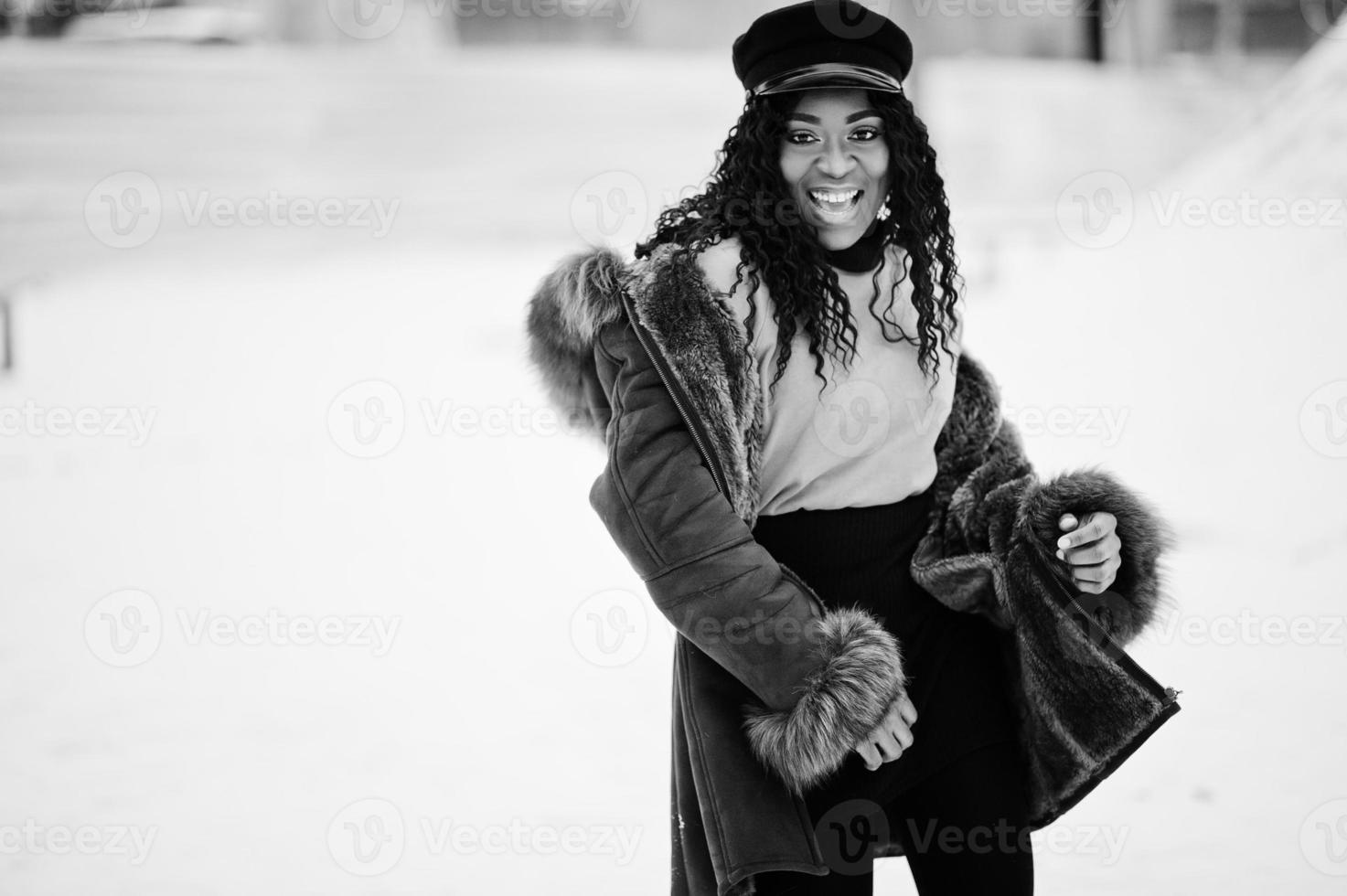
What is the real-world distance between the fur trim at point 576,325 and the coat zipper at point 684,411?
72mm

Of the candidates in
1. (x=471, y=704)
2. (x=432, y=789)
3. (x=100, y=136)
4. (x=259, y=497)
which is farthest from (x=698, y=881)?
(x=100, y=136)

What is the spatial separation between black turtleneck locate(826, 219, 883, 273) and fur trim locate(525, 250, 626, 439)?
0.85ft

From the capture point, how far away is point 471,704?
3020mm

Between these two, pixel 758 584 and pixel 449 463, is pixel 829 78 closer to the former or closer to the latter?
pixel 758 584

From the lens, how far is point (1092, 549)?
127 centimetres

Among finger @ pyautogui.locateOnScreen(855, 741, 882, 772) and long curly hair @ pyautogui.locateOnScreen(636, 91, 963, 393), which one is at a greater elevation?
long curly hair @ pyautogui.locateOnScreen(636, 91, 963, 393)

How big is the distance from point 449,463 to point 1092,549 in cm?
396

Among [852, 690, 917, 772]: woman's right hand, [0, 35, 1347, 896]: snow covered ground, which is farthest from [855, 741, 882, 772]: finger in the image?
[0, 35, 1347, 896]: snow covered ground

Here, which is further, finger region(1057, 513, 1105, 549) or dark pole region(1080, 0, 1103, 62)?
dark pole region(1080, 0, 1103, 62)

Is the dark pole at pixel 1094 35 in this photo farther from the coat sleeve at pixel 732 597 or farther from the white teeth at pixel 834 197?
the coat sleeve at pixel 732 597

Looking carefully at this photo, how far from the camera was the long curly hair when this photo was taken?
1219mm

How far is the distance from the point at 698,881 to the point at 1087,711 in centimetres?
50

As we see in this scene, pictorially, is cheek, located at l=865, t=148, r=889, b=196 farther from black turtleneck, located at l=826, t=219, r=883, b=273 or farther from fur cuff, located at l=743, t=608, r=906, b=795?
fur cuff, located at l=743, t=608, r=906, b=795

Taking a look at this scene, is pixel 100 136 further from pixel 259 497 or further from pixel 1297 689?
pixel 1297 689
